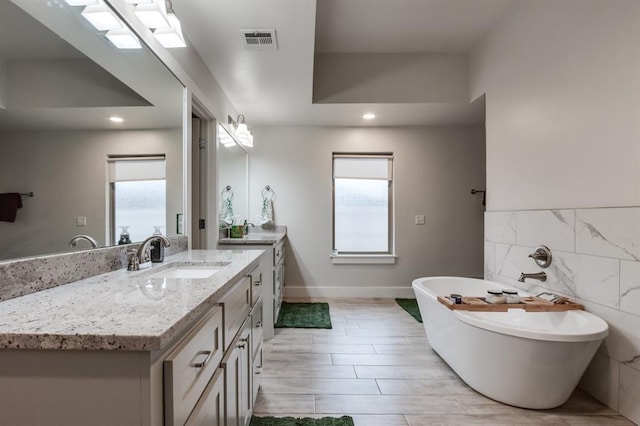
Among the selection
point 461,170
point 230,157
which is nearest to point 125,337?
point 230,157

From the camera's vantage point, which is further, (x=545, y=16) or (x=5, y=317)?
(x=545, y=16)

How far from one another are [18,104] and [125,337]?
0.88 metres

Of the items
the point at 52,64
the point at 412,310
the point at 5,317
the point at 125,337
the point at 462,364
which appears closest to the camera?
the point at 125,337

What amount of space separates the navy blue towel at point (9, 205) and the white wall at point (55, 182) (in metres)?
0.01

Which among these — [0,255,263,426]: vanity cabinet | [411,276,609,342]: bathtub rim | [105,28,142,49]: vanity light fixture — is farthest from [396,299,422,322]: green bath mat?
[105,28,142,49]: vanity light fixture

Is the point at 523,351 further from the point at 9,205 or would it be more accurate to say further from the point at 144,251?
the point at 9,205

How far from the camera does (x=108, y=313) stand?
2.46 ft

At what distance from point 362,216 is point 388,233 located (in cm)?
43

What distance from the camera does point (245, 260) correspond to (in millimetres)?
1650

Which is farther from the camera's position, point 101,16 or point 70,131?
point 101,16

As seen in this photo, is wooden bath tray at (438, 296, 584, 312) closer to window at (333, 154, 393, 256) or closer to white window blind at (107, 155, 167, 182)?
white window blind at (107, 155, 167, 182)

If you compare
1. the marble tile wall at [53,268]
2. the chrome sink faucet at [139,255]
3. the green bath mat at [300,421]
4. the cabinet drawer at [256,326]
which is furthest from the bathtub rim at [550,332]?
the marble tile wall at [53,268]

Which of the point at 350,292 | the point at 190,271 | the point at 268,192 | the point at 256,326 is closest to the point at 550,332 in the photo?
the point at 256,326

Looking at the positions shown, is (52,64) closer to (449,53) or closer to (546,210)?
(546,210)
